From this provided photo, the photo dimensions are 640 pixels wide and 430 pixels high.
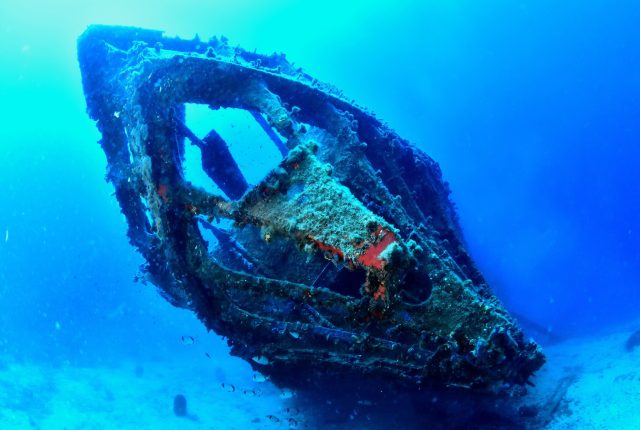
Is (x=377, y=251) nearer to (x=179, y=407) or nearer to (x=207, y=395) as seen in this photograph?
(x=179, y=407)

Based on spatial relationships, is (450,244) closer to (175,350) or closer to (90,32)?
(90,32)

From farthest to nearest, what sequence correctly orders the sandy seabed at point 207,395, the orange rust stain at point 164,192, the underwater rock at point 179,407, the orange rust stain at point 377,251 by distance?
the underwater rock at point 179,407, the sandy seabed at point 207,395, the orange rust stain at point 164,192, the orange rust stain at point 377,251

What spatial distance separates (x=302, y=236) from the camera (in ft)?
10.8

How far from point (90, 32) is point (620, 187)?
65316 mm

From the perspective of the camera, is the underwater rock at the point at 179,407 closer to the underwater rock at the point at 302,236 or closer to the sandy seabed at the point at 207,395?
the sandy seabed at the point at 207,395

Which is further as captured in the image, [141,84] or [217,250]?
[217,250]

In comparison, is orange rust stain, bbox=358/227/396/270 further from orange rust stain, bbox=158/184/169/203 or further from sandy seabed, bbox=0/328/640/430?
sandy seabed, bbox=0/328/640/430

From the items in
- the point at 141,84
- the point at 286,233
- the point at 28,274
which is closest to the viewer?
the point at 286,233

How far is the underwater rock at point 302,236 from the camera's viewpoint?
3346mm

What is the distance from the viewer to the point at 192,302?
452 cm

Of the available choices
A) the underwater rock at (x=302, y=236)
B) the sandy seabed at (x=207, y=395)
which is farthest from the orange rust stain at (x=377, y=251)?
the sandy seabed at (x=207, y=395)

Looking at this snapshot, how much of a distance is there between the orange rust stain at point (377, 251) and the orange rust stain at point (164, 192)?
2255 mm

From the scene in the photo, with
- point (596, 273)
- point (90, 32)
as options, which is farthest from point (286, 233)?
point (596, 273)

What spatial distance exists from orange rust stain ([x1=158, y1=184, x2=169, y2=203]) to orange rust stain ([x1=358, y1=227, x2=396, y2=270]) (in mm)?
2255
